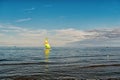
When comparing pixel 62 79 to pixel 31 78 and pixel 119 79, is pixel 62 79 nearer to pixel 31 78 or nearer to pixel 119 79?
pixel 31 78

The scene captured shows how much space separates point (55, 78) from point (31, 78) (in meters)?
3.00

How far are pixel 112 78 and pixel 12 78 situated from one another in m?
12.4

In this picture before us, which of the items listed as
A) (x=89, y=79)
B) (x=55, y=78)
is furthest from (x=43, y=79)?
(x=89, y=79)

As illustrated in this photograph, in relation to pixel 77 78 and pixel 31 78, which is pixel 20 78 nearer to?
pixel 31 78

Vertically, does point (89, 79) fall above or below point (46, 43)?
below

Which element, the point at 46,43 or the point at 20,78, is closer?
the point at 20,78

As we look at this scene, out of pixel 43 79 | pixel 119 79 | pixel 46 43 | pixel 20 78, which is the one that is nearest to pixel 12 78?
pixel 20 78

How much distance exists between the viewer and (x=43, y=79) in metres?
27.4

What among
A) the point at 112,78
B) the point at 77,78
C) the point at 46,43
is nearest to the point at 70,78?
the point at 77,78

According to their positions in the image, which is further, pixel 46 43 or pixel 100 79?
pixel 46 43

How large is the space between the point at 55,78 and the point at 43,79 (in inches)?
61.6

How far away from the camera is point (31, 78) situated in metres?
28.0

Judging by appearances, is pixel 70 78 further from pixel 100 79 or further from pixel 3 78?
pixel 3 78

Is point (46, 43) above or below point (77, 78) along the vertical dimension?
above
